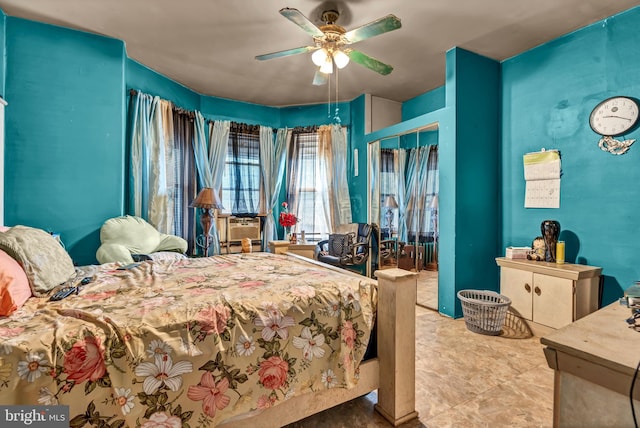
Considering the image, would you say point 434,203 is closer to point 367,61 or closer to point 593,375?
point 367,61

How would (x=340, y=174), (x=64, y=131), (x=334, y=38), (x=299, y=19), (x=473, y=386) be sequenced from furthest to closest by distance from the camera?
1. (x=340, y=174)
2. (x=64, y=131)
3. (x=334, y=38)
4. (x=299, y=19)
5. (x=473, y=386)

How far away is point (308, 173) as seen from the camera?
4914 mm

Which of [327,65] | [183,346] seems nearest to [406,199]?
[327,65]

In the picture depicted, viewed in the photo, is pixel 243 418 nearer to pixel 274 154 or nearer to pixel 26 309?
pixel 26 309

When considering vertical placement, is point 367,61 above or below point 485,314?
above

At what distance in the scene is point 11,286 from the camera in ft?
4.08

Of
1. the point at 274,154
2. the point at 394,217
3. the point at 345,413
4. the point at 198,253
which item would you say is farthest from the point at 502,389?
the point at 274,154

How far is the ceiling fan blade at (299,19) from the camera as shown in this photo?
205cm

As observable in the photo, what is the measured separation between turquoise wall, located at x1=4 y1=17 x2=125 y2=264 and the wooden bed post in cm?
297

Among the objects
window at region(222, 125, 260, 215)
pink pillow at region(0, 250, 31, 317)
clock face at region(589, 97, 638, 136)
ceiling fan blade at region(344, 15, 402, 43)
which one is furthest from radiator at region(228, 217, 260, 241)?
clock face at region(589, 97, 638, 136)

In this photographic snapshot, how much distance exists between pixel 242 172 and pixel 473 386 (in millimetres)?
3986

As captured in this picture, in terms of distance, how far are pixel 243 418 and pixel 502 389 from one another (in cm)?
162

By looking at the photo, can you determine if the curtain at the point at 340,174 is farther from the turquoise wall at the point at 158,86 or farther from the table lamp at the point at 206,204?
the turquoise wall at the point at 158,86

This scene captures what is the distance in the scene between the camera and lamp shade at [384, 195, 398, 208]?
409 cm
